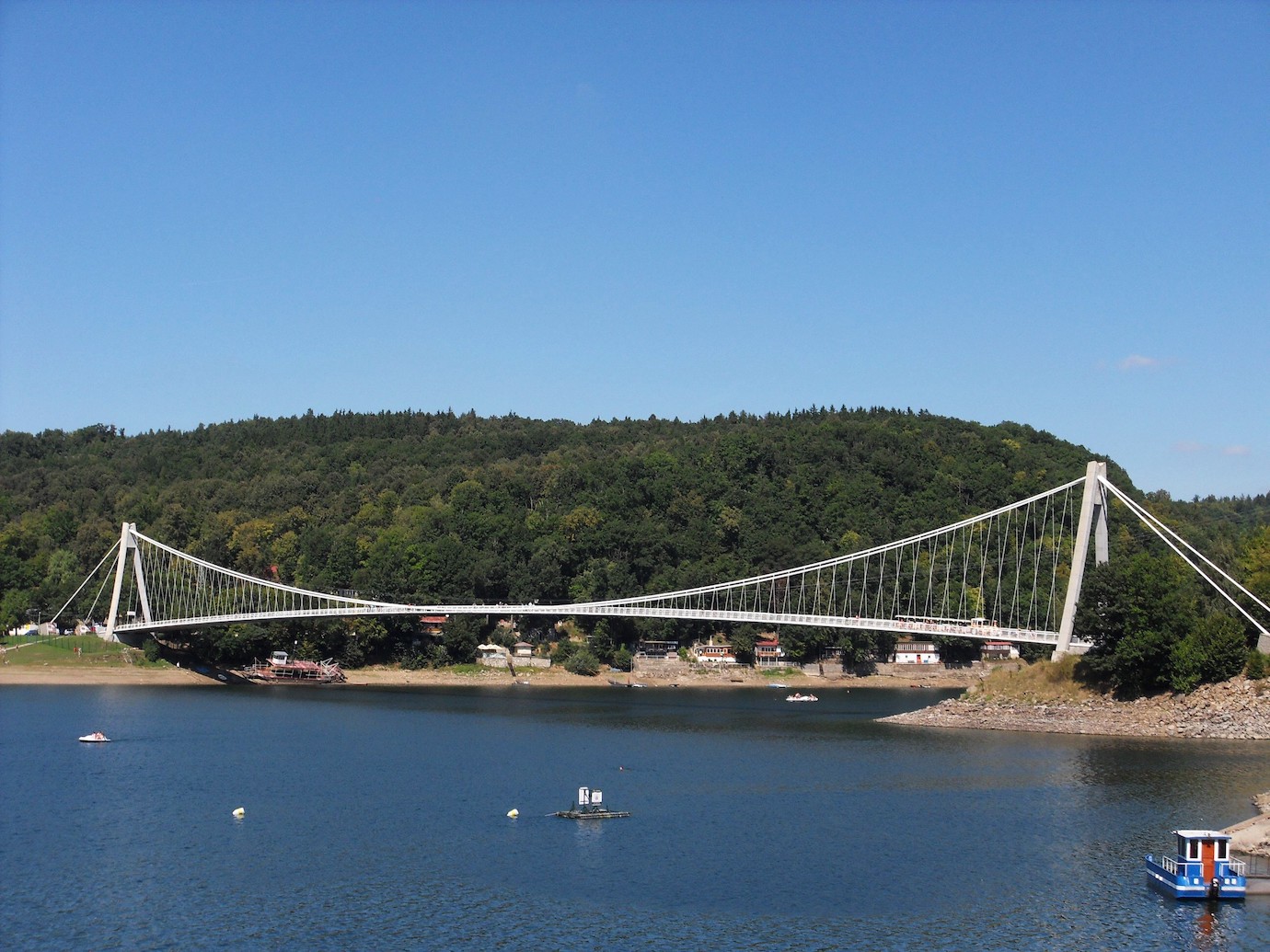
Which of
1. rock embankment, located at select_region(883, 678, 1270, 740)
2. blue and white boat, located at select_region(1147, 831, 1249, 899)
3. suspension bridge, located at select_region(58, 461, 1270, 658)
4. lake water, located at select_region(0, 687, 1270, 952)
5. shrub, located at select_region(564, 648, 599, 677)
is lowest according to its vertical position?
lake water, located at select_region(0, 687, 1270, 952)

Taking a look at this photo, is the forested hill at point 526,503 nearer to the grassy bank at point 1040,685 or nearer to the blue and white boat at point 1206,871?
the grassy bank at point 1040,685

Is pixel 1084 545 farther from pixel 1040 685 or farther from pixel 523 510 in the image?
pixel 523 510

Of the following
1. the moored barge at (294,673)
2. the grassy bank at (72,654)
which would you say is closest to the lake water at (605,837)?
the grassy bank at (72,654)

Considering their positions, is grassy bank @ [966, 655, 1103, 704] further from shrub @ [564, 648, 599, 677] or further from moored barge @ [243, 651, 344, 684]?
moored barge @ [243, 651, 344, 684]

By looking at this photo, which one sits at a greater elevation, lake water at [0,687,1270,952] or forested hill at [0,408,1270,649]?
forested hill at [0,408,1270,649]

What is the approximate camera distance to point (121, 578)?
8969 cm

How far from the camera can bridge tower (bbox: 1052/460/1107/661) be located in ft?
185

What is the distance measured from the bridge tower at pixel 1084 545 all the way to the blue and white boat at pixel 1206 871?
29246 mm

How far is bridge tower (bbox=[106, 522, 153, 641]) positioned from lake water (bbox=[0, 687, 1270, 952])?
98.7 feet

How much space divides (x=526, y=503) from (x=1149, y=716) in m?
67.4

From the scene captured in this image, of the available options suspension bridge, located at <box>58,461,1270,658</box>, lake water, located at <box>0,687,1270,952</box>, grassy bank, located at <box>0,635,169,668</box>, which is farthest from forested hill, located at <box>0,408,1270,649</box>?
lake water, located at <box>0,687,1270,952</box>

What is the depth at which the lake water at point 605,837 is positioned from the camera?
25.3 metres

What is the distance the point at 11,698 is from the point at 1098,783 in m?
53.3

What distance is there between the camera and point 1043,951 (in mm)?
24156
